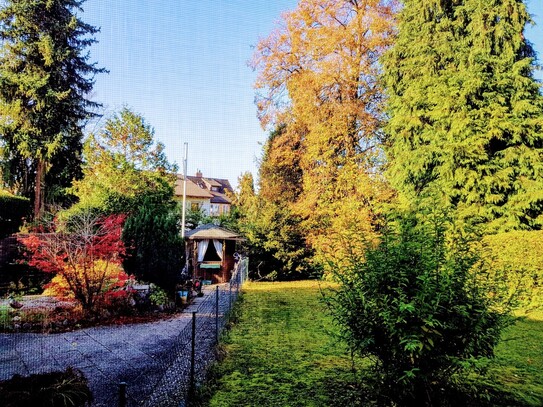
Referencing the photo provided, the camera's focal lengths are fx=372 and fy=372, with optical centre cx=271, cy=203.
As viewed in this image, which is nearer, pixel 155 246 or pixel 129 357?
pixel 129 357

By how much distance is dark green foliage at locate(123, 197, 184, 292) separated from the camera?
39.6 ft

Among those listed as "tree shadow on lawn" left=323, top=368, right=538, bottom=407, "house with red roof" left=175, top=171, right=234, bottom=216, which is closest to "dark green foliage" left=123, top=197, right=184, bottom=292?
"tree shadow on lawn" left=323, top=368, right=538, bottom=407

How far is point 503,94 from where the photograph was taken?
1377 cm

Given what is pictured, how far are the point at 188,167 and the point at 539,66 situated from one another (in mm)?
15609

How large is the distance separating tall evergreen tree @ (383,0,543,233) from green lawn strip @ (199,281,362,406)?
834cm

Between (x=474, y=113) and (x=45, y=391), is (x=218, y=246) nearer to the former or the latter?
(x=474, y=113)

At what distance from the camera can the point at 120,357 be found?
6598 mm

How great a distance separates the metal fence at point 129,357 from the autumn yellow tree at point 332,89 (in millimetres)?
9224

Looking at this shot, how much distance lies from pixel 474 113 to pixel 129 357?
13.7 meters

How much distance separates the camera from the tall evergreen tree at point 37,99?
20.0 metres

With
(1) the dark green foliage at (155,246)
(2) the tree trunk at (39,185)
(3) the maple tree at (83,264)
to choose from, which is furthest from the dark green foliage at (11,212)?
(3) the maple tree at (83,264)

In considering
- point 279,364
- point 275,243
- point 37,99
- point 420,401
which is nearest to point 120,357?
point 279,364

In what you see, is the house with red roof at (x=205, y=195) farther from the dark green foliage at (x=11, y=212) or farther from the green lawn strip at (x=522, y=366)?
the green lawn strip at (x=522, y=366)

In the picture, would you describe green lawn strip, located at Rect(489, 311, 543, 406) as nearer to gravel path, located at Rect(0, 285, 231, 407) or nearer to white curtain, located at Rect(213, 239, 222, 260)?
gravel path, located at Rect(0, 285, 231, 407)
